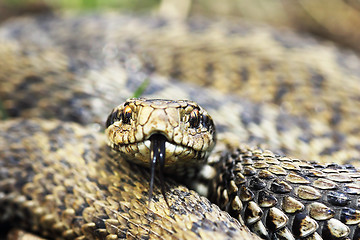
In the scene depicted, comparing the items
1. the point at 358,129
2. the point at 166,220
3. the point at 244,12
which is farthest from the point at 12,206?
the point at 244,12

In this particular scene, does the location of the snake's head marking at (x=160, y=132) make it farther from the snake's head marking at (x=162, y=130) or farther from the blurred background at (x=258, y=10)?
the blurred background at (x=258, y=10)

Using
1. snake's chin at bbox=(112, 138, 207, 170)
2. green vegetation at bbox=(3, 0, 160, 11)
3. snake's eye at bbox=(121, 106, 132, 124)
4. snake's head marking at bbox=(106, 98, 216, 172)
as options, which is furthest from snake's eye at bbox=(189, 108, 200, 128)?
green vegetation at bbox=(3, 0, 160, 11)

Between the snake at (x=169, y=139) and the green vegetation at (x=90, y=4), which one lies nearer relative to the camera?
the snake at (x=169, y=139)

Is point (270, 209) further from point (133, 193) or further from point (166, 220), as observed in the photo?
point (133, 193)

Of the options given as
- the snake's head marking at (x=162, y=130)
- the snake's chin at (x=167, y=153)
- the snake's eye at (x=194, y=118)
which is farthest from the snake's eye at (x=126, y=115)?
the snake's eye at (x=194, y=118)

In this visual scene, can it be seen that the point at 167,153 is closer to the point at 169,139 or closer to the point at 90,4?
the point at 169,139

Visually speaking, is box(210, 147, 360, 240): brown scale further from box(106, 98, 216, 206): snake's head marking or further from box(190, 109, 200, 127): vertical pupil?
box(190, 109, 200, 127): vertical pupil
